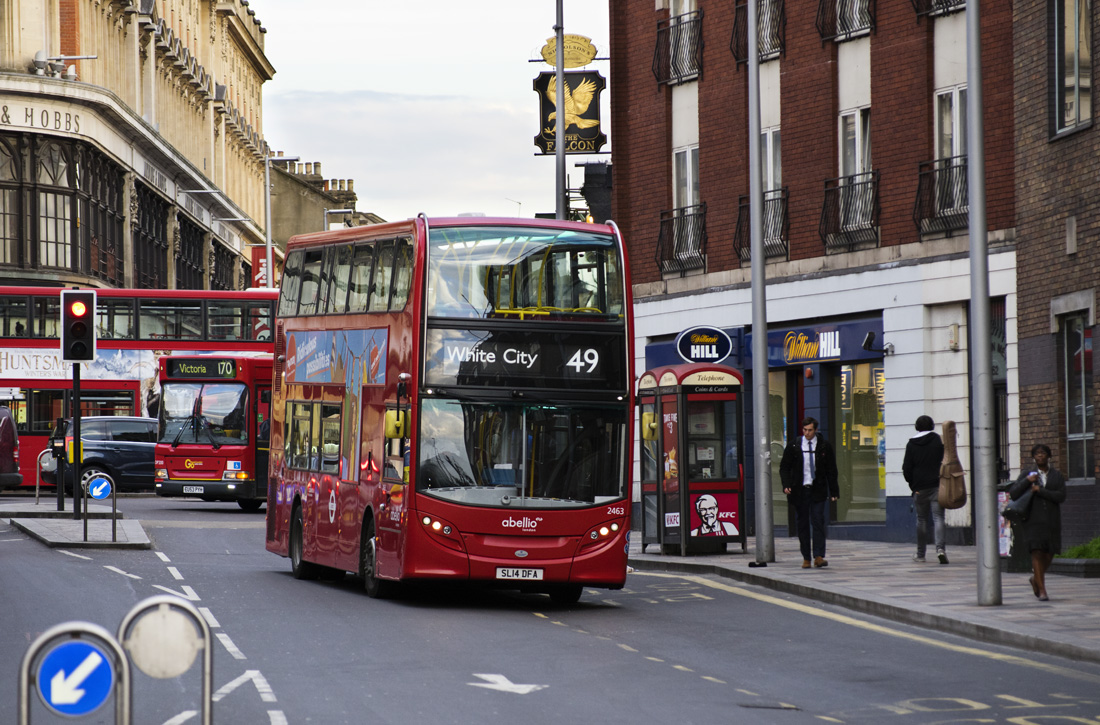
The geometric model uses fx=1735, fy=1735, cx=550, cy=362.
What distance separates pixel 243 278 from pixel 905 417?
201ft

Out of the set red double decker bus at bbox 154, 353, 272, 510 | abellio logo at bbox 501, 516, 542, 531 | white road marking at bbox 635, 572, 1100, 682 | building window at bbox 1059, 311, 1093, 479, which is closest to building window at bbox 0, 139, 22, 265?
red double decker bus at bbox 154, 353, 272, 510

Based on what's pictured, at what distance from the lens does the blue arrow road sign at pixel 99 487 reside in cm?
2405

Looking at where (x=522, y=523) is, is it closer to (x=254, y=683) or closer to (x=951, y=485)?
(x=254, y=683)

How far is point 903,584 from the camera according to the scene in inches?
719

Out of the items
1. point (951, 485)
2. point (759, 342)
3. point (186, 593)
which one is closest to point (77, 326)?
point (186, 593)

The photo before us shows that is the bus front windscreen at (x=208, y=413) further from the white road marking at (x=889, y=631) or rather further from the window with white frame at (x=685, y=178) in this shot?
the white road marking at (x=889, y=631)

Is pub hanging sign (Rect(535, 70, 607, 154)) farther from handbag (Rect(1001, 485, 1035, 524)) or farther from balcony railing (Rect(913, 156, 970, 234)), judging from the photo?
handbag (Rect(1001, 485, 1035, 524))

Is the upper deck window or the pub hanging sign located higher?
the pub hanging sign

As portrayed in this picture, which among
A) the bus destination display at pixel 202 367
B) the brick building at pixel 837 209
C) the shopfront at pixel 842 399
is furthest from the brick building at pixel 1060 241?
the bus destination display at pixel 202 367

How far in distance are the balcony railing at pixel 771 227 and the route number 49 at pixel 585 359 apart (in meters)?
12.3

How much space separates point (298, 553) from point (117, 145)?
124 ft

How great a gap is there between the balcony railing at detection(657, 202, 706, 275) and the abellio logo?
1463 centimetres

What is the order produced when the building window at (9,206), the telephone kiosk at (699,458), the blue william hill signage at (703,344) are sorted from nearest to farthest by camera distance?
the blue william hill signage at (703,344), the telephone kiosk at (699,458), the building window at (9,206)

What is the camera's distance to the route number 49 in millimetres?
17453
